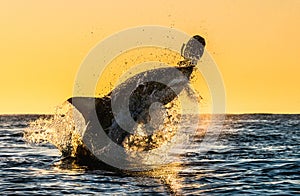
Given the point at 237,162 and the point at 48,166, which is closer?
the point at 48,166

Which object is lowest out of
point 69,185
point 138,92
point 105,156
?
point 69,185

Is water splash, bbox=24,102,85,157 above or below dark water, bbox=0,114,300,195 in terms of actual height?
above

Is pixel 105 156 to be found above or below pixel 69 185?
above

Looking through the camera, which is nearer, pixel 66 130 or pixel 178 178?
pixel 178 178

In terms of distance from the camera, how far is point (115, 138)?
24.6m

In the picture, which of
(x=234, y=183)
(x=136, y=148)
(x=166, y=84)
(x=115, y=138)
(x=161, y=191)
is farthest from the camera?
(x=136, y=148)

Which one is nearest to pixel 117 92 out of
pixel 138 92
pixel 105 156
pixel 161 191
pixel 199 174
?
pixel 138 92

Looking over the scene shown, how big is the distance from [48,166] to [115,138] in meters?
3.79

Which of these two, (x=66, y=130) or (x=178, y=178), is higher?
(x=66, y=130)

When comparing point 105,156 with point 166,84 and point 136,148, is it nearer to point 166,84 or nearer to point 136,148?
point 136,148

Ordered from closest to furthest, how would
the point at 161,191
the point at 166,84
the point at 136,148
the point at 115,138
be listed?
the point at 161,191, the point at 166,84, the point at 115,138, the point at 136,148

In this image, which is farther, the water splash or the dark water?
the water splash

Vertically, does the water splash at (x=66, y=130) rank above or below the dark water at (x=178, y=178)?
above

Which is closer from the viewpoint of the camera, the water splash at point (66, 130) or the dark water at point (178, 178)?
the dark water at point (178, 178)
